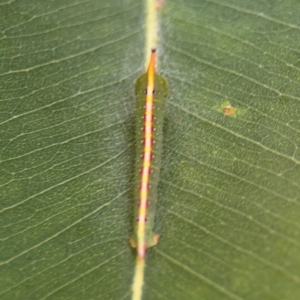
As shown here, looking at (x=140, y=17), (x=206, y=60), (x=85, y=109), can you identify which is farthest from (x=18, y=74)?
(x=206, y=60)

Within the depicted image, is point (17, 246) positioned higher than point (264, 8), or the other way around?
point (264, 8)

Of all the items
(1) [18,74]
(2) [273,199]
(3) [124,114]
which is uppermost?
(1) [18,74]

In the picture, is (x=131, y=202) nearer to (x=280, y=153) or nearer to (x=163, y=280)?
(x=163, y=280)
